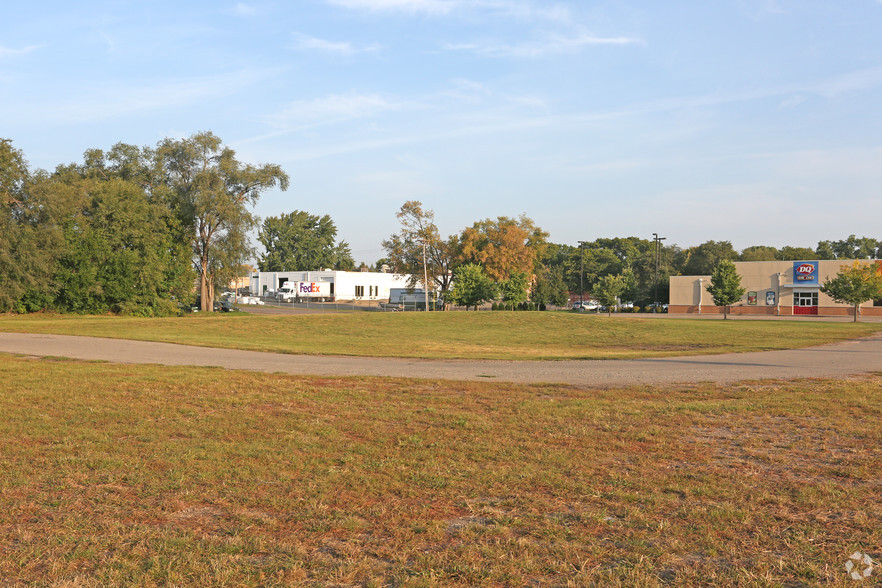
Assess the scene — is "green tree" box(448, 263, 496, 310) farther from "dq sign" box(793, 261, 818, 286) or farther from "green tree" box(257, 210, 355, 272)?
"green tree" box(257, 210, 355, 272)

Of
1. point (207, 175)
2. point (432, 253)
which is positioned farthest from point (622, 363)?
point (432, 253)

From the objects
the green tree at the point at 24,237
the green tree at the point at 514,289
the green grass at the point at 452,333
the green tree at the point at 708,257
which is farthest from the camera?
the green tree at the point at 708,257

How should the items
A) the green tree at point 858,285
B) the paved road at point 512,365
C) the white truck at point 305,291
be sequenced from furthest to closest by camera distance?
1. the white truck at point 305,291
2. the green tree at point 858,285
3. the paved road at point 512,365

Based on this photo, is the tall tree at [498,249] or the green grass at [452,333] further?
the tall tree at [498,249]

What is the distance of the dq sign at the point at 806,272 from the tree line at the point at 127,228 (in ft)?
187

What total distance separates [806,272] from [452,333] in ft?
172

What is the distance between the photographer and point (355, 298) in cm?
10500

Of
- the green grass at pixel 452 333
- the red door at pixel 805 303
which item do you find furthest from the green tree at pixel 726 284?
the green grass at pixel 452 333

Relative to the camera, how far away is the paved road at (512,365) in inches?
635

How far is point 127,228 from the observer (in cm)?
5484

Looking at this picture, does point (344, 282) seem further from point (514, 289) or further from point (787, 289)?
point (787, 289)

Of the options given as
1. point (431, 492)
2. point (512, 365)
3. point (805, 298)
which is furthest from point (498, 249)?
point (431, 492)

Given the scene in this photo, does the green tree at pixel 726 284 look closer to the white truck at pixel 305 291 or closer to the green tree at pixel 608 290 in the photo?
the green tree at pixel 608 290

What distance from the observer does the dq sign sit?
7462 cm
